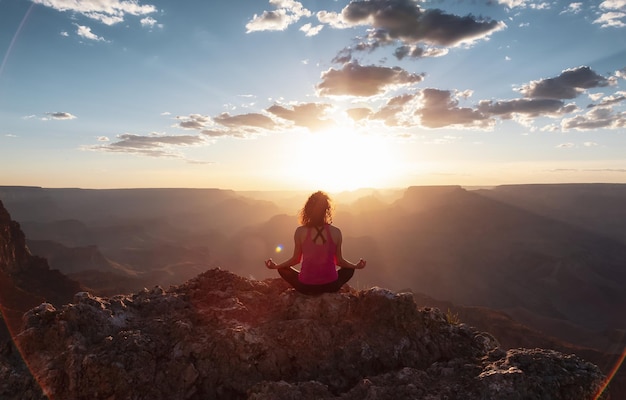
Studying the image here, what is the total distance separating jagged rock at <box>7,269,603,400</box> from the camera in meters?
3.46

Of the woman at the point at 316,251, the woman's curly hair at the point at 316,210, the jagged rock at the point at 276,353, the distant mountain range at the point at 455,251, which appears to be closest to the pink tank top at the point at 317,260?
the woman at the point at 316,251

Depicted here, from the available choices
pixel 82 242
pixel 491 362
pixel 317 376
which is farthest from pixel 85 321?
pixel 82 242

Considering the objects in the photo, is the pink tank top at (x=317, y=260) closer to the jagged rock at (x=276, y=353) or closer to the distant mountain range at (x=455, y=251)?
the jagged rock at (x=276, y=353)

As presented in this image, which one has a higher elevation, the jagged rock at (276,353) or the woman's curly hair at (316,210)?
the woman's curly hair at (316,210)

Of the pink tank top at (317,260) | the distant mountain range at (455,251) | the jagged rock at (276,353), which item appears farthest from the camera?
the distant mountain range at (455,251)

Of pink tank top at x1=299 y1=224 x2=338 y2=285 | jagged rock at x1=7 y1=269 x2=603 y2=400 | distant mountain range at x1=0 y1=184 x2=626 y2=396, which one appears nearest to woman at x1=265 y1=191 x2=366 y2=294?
pink tank top at x1=299 y1=224 x2=338 y2=285

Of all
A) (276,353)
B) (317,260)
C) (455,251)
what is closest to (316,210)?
(317,260)

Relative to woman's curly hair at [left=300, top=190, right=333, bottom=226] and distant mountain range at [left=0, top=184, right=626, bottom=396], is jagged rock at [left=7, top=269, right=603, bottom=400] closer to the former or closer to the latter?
woman's curly hair at [left=300, top=190, right=333, bottom=226]

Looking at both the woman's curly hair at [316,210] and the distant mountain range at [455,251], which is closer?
the woman's curly hair at [316,210]

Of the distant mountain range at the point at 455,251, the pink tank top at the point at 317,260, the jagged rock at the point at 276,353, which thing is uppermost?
the pink tank top at the point at 317,260

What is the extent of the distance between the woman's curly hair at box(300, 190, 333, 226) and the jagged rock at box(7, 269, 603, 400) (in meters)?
1.04

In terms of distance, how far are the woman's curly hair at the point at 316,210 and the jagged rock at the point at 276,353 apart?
41.1 inches

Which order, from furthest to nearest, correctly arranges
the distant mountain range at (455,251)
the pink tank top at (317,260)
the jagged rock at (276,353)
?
the distant mountain range at (455,251)
the pink tank top at (317,260)
the jagged rock at (276,353)

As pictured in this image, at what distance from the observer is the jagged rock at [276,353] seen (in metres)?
3.46
